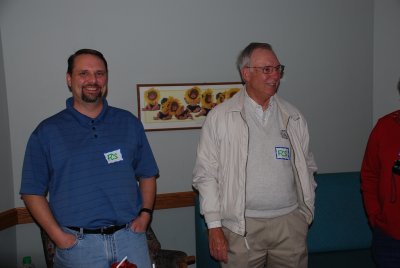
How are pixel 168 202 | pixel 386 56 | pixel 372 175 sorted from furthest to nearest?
pixel 386 56 → pixel 168 202 → pixel 372 175

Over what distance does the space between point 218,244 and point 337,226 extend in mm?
1353

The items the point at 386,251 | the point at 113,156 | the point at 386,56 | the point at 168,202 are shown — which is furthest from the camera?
the point at 386,56

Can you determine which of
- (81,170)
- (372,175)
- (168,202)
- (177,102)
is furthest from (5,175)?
(372,175)

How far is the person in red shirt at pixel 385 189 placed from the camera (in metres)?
2.26

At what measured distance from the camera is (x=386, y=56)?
11.6 ft

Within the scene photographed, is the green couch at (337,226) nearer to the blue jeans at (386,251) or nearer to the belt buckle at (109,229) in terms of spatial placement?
the blue jeans at (386,251)

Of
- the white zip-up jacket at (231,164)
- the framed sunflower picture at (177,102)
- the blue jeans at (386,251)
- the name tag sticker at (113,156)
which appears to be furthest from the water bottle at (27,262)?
the blue jeans at (386,251)

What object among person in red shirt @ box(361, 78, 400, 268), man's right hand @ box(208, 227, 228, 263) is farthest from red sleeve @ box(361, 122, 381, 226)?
man's right hand @ box(208, 227, 228, 263)

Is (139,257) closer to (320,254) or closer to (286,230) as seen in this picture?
(286,230)

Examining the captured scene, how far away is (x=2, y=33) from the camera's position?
2.72 metres

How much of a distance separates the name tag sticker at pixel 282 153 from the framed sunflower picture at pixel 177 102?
106 cm

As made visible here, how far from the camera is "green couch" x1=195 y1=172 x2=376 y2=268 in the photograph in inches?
117

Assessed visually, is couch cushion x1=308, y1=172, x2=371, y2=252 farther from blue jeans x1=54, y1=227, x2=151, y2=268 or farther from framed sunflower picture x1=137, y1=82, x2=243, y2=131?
blue jeans x1=54, y1=227, x2=151, y2=268

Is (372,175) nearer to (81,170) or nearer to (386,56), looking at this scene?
(386,56)
